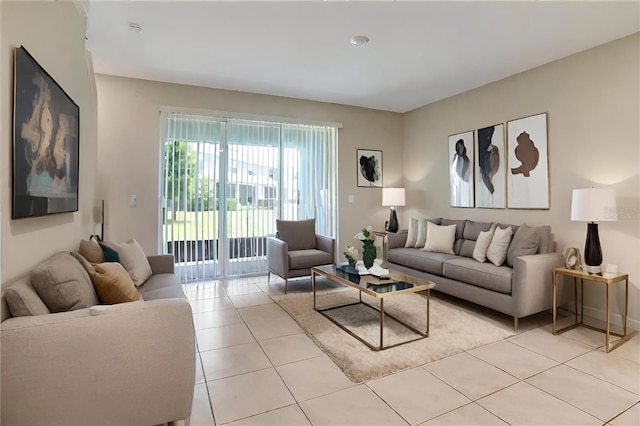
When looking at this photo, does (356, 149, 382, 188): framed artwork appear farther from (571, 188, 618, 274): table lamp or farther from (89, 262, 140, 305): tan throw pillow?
(89, 262, 140, 305): tan throw pillow

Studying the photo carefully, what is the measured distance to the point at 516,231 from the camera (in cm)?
344

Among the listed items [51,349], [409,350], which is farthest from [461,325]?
[51,349]

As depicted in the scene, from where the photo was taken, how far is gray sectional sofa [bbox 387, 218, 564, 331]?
280cm

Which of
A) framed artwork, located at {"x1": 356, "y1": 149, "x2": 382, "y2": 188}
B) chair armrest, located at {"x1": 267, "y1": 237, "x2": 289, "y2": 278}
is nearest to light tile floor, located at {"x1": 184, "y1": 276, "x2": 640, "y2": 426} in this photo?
chair armrest, located at {"x1": 267, "y1": 237, "x2": 289, "y2": 278}

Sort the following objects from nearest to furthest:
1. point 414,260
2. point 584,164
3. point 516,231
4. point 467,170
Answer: point 584,164
point 516,231
point 414,260
point 467,170

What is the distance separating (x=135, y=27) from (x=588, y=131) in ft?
14.4

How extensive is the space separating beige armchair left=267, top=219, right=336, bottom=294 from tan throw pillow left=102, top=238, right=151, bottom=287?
1558 mm

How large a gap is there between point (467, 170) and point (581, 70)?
1.60 meters

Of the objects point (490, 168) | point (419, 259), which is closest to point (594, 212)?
point (490, 168)

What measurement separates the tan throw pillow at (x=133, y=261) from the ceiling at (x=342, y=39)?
192 centimetres

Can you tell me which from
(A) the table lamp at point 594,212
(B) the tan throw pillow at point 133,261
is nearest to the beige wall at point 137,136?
(B) the tan throw pillow at point 133,261

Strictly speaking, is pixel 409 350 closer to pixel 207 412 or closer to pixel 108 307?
pixel 207 412

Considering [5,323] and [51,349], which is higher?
[5,323]

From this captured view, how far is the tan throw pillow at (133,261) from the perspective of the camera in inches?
106
